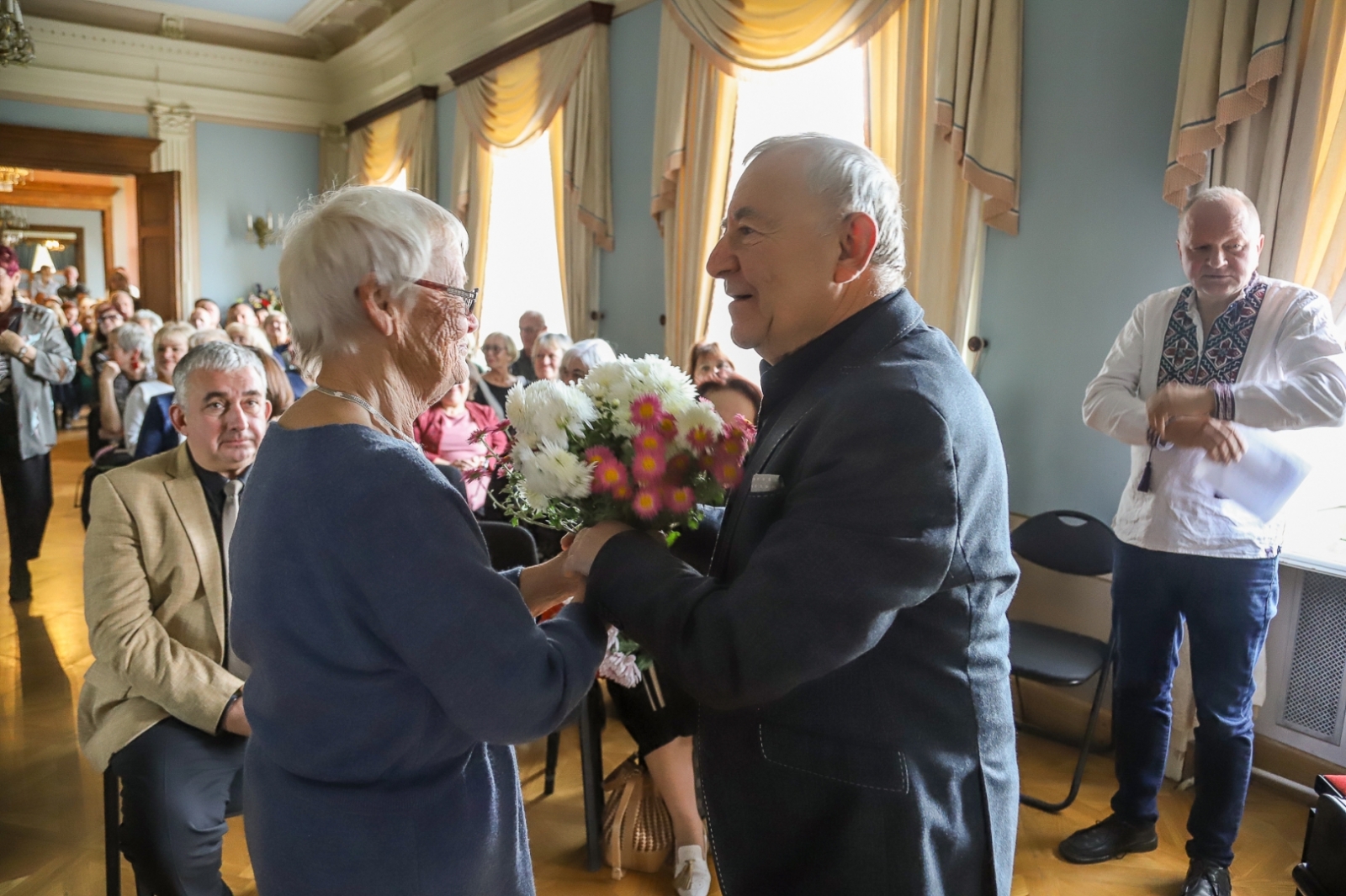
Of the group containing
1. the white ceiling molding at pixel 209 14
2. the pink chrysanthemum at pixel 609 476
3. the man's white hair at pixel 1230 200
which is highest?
the white ceiling molding at pixel 209 14

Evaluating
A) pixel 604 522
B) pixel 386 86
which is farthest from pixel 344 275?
pixel 386 86

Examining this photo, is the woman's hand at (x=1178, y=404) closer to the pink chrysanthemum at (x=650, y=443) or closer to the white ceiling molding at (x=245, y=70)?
the pink chrysanthemum at (x=650, y=443)

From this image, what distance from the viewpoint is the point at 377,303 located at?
1.22 meters

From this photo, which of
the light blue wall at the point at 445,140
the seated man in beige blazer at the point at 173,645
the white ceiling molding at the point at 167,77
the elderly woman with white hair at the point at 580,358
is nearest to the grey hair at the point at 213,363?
the seated man in beige blazer at the point at 173,645

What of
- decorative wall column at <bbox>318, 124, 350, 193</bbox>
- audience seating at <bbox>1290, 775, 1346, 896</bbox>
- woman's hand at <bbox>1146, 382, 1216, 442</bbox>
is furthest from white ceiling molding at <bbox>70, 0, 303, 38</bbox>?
audience seating at <bbox>1290, 775, 1346, 896</bbox>

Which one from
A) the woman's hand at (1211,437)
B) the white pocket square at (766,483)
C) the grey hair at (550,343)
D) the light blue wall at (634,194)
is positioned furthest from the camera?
the light blue wall at (634,194)

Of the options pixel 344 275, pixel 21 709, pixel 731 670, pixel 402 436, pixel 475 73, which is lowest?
pixel 21 709

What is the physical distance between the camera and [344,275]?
119cm

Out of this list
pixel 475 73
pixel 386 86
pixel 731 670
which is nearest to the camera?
pixel 731 670

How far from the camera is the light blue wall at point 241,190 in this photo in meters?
11.4

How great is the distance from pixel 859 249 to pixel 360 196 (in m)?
0.69

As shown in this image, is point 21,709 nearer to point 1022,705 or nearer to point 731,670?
point 731,670

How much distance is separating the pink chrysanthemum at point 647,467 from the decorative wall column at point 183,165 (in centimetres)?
1148

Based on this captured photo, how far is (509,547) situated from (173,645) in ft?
3.76
